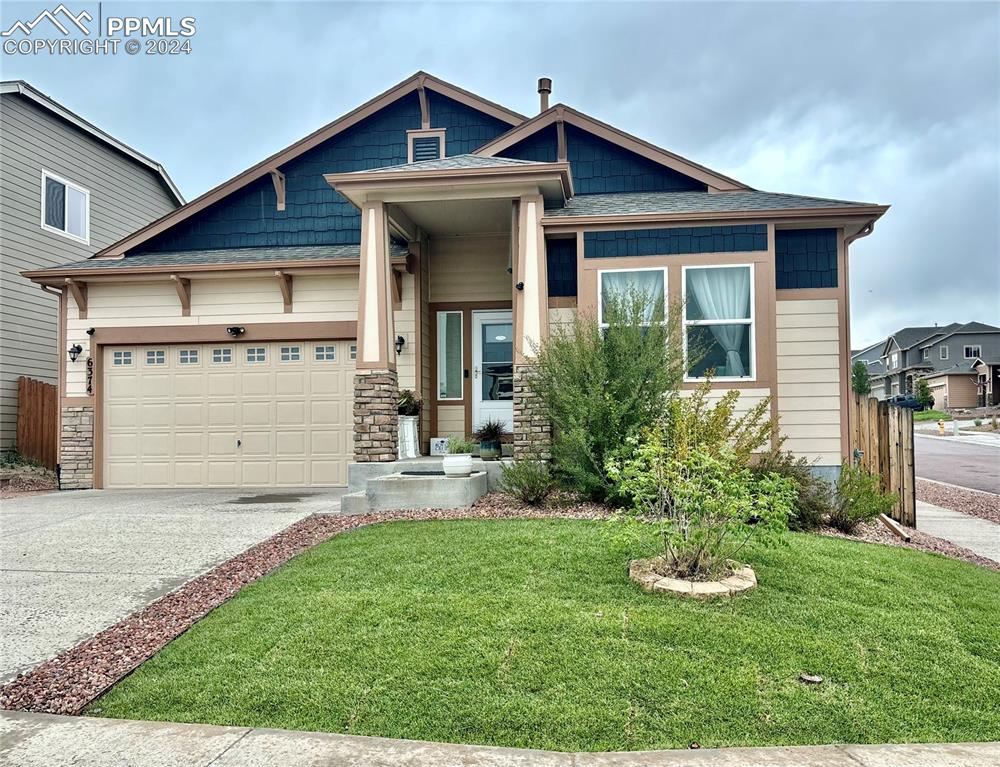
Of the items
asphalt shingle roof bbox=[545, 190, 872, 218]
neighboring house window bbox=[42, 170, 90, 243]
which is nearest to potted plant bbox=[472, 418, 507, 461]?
asphalt shingle roof bbox=[545, 190, 872, 218]

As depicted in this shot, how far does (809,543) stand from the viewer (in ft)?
20.1

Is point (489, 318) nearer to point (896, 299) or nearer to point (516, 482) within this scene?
point (516, 482)

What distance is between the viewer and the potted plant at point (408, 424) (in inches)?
396

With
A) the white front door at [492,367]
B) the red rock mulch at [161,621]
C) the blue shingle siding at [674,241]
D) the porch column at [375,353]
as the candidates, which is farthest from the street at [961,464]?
the red rock mulch at [161,621]

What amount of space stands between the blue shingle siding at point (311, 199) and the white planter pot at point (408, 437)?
3926mm

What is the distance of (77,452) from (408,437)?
5818mm

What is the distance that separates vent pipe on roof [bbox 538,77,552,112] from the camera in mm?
12516

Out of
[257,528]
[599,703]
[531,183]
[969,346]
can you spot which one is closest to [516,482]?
[257,528]

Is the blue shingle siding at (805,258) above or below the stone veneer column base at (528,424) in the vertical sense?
above

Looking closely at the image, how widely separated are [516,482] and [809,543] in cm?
308

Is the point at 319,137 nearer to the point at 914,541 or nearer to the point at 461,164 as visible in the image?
the point at 461,164

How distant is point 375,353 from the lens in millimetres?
9461

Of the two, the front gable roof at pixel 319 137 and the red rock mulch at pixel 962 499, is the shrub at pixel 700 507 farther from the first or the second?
the front gable roof at pixel 319 137

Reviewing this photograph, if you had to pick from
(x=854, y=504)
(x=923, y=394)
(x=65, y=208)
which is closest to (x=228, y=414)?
(x=65, y=208)
